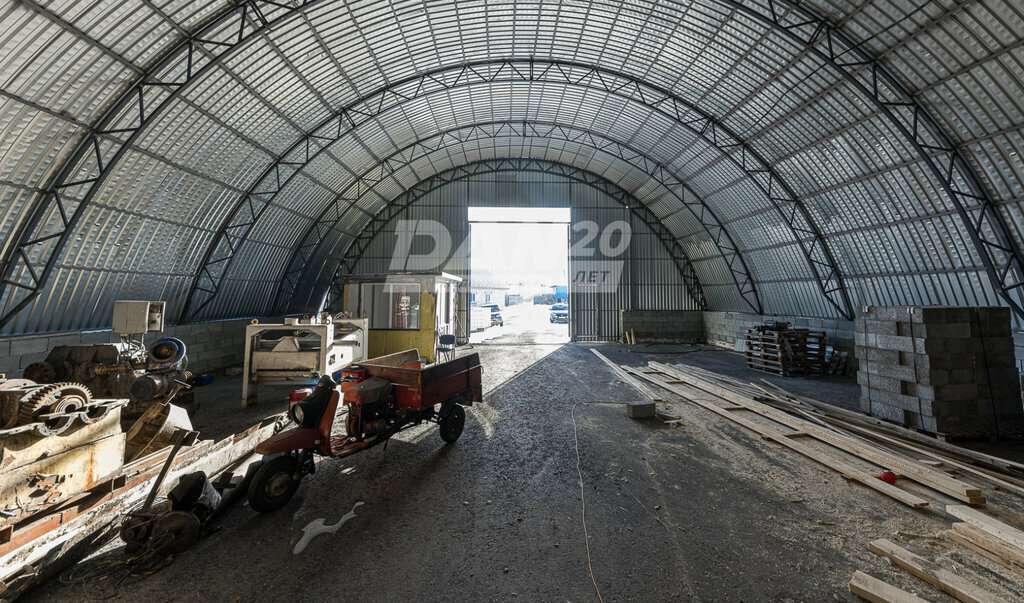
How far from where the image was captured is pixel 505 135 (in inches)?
821

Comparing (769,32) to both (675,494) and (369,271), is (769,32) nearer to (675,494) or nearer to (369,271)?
(675,494)

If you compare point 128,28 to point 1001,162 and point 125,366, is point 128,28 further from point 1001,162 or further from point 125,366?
point 1001,162

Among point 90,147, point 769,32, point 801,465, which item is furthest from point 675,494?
point 90,147

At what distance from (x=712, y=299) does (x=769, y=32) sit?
15.7 metres

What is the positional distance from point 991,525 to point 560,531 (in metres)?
5.00

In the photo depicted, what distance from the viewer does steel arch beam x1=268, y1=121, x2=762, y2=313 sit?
19297mm

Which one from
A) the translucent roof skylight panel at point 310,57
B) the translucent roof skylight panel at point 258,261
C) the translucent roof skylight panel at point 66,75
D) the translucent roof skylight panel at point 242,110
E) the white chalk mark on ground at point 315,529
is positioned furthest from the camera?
the translucent roof skylight panel at point 258,261

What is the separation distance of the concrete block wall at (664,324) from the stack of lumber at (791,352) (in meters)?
8.81

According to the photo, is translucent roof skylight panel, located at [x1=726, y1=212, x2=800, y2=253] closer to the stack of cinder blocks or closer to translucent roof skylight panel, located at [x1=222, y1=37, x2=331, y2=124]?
the stack of cinder blocks

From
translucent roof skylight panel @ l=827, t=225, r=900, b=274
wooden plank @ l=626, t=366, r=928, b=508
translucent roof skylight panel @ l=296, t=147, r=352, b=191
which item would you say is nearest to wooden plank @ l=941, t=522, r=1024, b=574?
wooden plank @ l=626, t=366, r=928, b=508

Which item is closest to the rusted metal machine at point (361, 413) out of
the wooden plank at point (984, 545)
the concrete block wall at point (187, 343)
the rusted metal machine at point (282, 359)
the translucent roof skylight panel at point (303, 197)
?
the rusted metal machine at point (282, 359)

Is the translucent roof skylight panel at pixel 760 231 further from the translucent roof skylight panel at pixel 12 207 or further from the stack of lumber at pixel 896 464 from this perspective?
the translucent roof skylight panel at pixel 12 207

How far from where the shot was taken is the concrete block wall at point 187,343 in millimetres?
8609

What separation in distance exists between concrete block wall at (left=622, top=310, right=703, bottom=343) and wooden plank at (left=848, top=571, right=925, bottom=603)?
69.0ft
